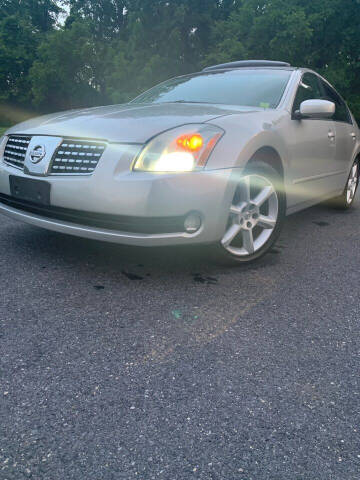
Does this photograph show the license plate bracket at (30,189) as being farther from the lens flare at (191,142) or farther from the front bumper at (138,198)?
the lens flare at (191,142)

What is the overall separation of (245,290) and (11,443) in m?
1.68

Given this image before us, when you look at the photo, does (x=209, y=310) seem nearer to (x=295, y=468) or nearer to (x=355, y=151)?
(x=295, y=468)

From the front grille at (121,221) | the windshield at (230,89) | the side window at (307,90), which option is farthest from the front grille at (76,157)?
the side window at (307,90)

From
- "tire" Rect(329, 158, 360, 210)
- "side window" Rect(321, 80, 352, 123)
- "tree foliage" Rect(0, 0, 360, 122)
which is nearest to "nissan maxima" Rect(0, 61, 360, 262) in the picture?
"side window" Rect(321, 80, 352, 123)

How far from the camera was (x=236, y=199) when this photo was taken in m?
3.12

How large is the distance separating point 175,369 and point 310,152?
8.62 ft

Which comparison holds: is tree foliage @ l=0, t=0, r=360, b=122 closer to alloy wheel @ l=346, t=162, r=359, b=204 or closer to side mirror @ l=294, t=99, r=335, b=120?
alloy wheel @ l=346, t=162, r=359, b=204

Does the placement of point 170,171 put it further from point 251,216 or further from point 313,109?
point 313,109

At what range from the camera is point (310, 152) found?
3924mm

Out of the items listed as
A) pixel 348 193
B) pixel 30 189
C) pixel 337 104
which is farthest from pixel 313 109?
pixel 30 189

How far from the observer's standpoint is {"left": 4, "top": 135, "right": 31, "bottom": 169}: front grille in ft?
10.1

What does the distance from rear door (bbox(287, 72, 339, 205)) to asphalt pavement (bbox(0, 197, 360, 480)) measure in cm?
82

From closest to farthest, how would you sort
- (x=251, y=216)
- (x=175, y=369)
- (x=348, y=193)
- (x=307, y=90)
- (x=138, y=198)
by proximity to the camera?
(x=175, y=369)
(x=138, y=198)
(x=251, y=216)
(x=307, y=90)
(x=348, y=193)

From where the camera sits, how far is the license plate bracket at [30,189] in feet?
9.32
